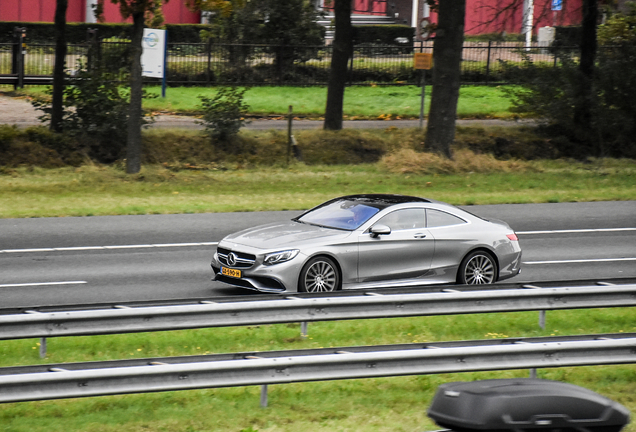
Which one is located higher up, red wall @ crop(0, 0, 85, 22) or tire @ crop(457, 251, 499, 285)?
red wall @ crop(0, 0, 85, 22)

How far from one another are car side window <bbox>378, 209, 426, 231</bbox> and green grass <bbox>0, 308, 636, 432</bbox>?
1939 millimetres

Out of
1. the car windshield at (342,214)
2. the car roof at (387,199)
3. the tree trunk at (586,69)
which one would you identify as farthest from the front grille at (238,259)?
the tree trunk at (586,69)

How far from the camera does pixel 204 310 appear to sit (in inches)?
324

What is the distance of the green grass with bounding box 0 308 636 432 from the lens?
22.5ft

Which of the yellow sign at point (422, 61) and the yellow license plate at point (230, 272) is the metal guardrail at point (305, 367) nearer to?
the yellow license plate at point (230, 272)

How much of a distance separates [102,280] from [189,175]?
10774mm

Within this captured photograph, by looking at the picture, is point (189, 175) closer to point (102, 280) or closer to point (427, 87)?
point (102, 280)

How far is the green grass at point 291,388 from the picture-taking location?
6859 millimetres

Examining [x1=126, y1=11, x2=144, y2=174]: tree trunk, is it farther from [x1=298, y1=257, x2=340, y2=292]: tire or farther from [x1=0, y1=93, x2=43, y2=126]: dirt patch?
[x1=298, y1=257, x2=340, y2=292]: tire

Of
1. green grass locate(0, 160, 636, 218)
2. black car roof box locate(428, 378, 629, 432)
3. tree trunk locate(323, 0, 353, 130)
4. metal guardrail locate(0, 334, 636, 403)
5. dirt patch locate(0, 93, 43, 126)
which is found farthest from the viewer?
tree trunk locate(323, 0, 353, 130)

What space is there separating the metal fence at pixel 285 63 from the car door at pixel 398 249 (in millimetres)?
19993

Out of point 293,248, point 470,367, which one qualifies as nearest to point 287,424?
point 470,367

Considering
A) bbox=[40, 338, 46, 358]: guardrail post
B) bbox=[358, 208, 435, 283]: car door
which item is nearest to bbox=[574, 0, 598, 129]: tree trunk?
bbox=[358, 208, 435, 283]: car door

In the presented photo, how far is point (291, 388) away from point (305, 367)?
924 millimetres
